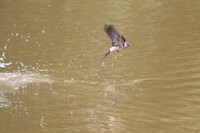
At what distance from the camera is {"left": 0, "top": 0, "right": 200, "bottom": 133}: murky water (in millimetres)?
5492

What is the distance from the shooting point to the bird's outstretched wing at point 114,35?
568 cm

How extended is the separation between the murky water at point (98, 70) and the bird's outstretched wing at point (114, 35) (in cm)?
84

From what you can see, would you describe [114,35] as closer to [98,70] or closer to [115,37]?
[115,37]

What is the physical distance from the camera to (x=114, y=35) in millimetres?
5836

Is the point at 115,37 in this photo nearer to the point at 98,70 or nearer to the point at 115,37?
the point at 115,37

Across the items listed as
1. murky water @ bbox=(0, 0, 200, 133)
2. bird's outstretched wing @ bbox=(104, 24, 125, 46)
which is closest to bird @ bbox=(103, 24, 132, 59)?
bird's outstretched wing @ bbox=(104, 24, 125, 46)

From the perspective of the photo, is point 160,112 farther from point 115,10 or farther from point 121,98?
point 115,10

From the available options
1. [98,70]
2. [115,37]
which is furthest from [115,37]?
[98,70]

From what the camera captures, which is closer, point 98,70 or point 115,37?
point 115,37

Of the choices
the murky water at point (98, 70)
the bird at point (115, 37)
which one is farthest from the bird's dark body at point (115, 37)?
the murky water at point (98, 70)

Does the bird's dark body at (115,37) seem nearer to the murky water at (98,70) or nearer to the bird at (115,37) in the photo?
the bird at (115,37)

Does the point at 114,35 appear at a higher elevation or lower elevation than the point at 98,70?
higher

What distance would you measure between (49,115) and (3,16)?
6.58 meters

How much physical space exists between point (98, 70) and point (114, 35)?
1.81m
